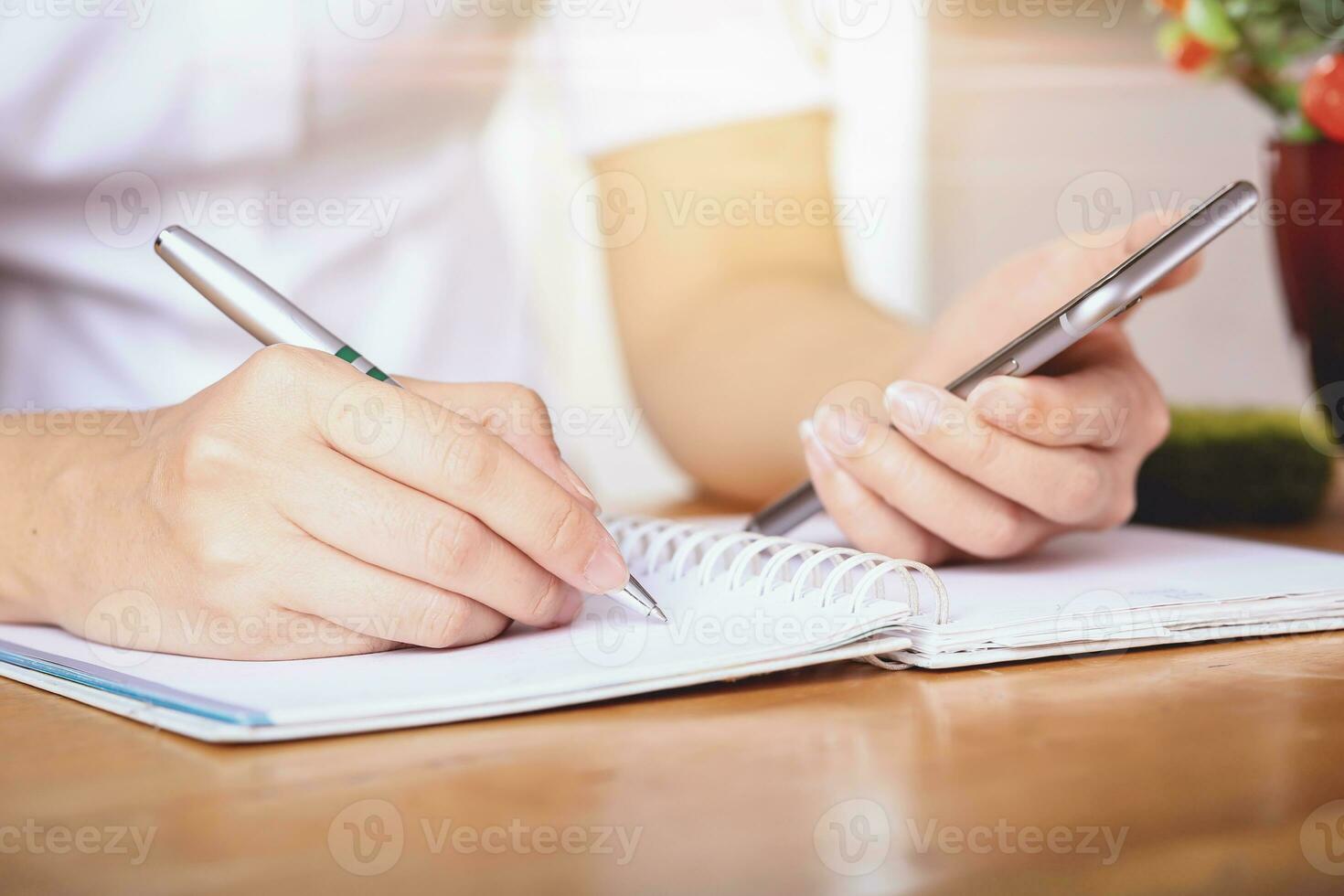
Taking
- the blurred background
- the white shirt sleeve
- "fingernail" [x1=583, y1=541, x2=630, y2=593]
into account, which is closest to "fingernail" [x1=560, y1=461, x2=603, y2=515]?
"fingernail" [x1=583, y1=541, x2=630, y2=593]

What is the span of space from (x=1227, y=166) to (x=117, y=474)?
5.68 ft

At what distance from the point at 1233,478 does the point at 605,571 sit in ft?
1.72

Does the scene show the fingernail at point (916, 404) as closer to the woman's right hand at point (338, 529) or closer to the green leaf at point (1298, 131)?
the woman's right hand at point (338, 529)

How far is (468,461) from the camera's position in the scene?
407mm

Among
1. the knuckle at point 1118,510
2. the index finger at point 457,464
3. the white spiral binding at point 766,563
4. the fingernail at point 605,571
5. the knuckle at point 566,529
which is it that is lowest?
the knuckle at point 1118,510

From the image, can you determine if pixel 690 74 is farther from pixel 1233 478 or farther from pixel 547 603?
pixel 547 603

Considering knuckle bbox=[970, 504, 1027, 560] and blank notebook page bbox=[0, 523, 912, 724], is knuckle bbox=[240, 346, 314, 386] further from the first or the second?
knuckle bbox=[970, 504, 1027, 560]

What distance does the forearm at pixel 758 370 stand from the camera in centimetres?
81

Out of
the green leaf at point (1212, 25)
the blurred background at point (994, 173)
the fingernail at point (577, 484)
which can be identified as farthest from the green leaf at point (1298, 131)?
the blurred background at point (994, 173)

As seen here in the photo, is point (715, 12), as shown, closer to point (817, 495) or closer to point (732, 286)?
point (732, 286)

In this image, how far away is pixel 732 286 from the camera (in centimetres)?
101

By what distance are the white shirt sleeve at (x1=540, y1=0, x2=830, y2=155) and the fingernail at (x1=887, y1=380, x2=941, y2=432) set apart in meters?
0.57

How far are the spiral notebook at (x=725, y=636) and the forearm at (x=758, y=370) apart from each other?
26 cm

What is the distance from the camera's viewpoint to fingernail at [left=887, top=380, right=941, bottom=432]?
20.5 inches
